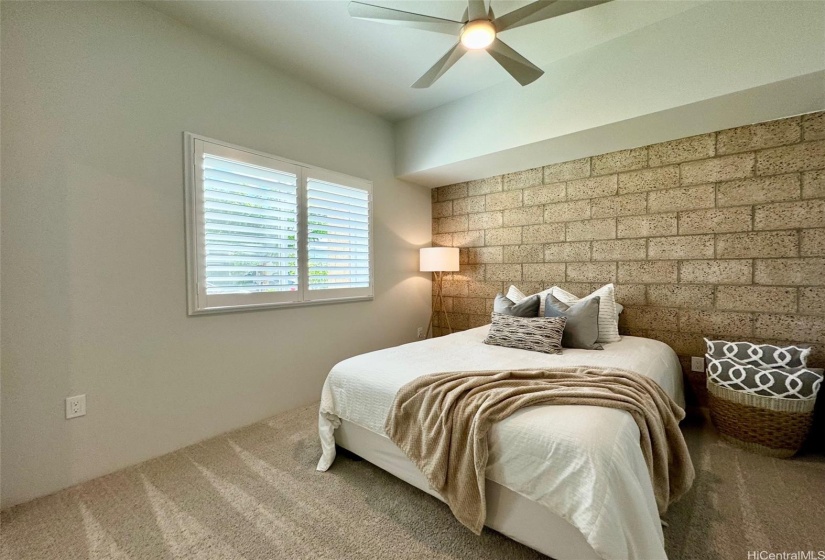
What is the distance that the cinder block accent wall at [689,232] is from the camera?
2.27m

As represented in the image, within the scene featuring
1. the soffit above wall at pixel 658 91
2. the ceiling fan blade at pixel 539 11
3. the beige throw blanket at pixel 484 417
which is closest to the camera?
the beige throw blanket at pixel 484 417

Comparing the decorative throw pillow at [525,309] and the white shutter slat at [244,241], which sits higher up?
the white shutter slat at [244,241]

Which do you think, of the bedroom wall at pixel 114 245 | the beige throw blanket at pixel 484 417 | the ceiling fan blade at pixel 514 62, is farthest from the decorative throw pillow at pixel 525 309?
the bedroom wall at pixel 114 245

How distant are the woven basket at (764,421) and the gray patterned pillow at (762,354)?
0.80ft

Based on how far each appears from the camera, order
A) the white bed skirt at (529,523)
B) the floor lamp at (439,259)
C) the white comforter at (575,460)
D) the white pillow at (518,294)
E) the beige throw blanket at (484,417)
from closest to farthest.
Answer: the white comforter at (575,460) → the white bed skirt at (529,523) → the beige throw blanket at (484,417) → the white pillow at (518,294) → the floor lamp at (439,259)

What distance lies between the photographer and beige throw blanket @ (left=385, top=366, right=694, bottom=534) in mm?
1351

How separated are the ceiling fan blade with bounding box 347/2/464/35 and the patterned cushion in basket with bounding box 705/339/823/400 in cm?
273

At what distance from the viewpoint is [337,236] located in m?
3.21

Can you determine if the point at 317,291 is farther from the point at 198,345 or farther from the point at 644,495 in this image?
the point at 644,495

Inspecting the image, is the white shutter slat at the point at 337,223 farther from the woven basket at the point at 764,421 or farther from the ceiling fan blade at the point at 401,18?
the woven basket at the point at 764,421

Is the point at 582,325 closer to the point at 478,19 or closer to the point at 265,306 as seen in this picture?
the point at 478,19

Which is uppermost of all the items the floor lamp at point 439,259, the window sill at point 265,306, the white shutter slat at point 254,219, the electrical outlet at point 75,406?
the white shutter slat at point 254,219

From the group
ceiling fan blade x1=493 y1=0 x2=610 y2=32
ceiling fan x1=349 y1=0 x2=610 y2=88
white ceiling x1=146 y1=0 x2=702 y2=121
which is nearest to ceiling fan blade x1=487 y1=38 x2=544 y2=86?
ceiling fan x1=349 y1=0 x2=610 y2=88

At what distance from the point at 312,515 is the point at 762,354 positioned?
116 inches
